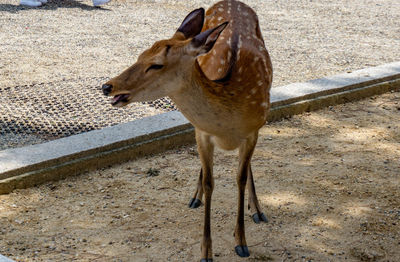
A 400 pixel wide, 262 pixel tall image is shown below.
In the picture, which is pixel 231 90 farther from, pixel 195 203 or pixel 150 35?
pixel 150 35

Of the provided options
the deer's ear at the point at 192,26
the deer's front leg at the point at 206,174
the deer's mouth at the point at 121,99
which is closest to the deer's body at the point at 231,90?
the deer's front leg at the point at 206,174

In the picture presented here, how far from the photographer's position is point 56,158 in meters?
4.84

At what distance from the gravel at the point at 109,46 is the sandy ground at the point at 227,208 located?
3.19ft

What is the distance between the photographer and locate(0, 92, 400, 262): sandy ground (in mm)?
4035

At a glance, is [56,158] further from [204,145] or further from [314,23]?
[314,23]

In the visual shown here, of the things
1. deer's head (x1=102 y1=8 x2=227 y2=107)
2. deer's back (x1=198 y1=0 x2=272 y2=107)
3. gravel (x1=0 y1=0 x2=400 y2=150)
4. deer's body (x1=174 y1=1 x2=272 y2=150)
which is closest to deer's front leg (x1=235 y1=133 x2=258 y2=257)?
deer's body (x1=174 y1=1 x2=272 y2=150)

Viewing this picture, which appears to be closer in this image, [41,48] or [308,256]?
[308,256]

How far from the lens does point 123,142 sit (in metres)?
5.21

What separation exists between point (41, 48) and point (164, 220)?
14.8 ft

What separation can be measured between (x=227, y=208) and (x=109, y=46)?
438 centimetres

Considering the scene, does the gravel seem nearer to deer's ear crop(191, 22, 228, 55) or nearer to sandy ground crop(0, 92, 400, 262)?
sandy ground crop(0, 92, 400, 262)

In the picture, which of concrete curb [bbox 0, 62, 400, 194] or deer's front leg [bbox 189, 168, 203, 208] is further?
concrete curb [bbox 0, 62, 400, 194]

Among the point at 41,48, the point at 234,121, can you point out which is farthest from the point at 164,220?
the point at 41,48

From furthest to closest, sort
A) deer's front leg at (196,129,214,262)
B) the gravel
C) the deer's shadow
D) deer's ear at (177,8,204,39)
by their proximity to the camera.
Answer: the deer's shadow → the gravel → deer's front leg at (196,129,214,262) → deer's ear at (177,8,204,39)
